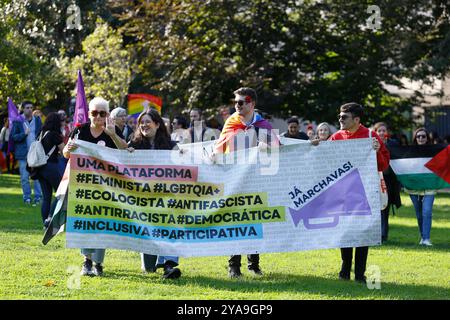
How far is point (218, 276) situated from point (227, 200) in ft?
3.56

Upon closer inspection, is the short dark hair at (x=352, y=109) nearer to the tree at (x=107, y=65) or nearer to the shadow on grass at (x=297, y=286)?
the shadow on grass at (x=297, y=286)

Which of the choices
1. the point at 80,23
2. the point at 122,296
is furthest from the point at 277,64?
the point at 122,296

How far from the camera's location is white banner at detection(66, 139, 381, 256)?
35.3 ft

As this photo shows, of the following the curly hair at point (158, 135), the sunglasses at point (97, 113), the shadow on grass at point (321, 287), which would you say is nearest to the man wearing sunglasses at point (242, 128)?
the shadow on grass at point (321, 287)

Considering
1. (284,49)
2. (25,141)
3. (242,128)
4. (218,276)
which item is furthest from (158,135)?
(284,49)

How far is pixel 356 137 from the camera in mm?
11297

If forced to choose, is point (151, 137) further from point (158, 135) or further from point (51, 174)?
point (51, 174)

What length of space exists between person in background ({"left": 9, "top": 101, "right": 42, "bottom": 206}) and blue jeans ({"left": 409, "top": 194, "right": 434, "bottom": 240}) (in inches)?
364

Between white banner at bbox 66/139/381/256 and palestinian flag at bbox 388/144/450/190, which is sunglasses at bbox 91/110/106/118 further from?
palestinian flag at bbox 388/144/450/190

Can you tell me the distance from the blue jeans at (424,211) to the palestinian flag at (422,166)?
0.63 feet

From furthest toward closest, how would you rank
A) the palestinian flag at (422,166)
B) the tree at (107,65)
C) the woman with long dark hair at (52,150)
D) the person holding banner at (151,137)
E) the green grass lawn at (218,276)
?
the tree at (107,65) → the woman with long dark hair at (52,150) → the palestinian flag at (422,166) → the person holding banner at (151,137) → the green grass lawn at (218,276)

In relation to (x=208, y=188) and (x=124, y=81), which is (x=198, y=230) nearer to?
(x=208, y=188)

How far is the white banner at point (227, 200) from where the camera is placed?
1076 cm

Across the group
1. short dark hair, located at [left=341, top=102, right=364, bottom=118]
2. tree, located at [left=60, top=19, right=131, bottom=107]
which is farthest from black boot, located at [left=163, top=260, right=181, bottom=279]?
tree, located at [left=60, top=19, right=131, bottom=107]
